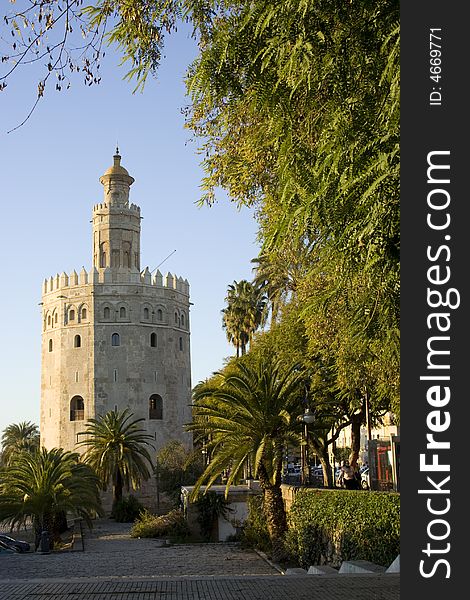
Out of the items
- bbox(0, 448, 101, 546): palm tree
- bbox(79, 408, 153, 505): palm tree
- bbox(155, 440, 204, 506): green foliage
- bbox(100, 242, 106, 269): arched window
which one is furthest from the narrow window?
bbox(0, 448, 101, 546): palm tree

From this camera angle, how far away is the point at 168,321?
52.4 meters

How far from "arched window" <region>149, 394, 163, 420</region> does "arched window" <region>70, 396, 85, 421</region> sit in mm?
4169

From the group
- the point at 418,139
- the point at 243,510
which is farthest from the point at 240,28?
the point at 243,510

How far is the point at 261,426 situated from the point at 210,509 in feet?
24.6

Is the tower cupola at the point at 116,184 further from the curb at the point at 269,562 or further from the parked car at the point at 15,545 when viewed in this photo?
the curb at the point at 269,562

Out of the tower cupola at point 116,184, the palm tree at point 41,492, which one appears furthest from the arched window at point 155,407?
the palm tree at point 41,492

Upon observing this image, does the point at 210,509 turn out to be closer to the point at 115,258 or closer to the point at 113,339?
the point at 113,339

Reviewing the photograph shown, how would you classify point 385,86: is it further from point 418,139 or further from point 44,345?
point 44,345

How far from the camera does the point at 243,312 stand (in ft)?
165

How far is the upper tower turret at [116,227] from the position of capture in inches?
2052

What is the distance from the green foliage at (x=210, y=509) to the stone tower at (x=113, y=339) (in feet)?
68.7

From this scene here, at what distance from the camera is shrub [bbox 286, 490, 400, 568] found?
14.2 m

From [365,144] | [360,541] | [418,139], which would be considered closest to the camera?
[418,139]

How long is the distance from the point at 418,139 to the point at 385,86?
2198 millimetres
